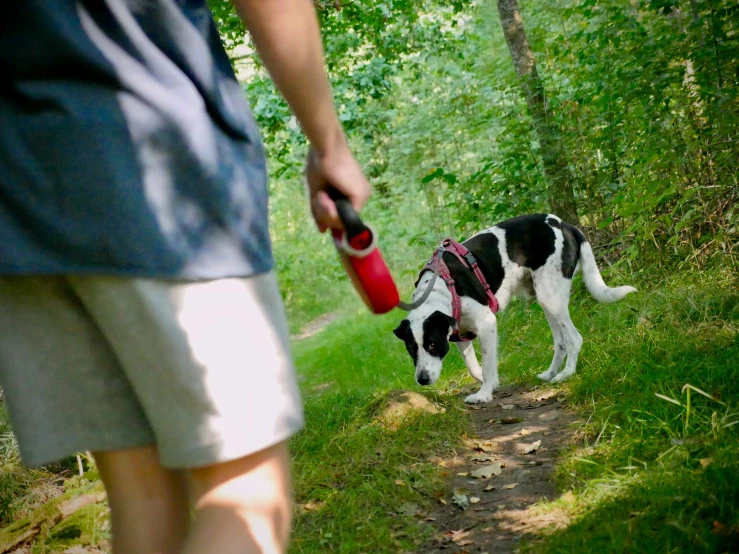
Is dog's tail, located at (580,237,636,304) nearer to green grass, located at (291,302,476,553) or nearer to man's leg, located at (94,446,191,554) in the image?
green grass, located at (291,302,476,553)

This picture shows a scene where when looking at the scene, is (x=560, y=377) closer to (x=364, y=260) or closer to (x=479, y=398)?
(x=479, y=398)

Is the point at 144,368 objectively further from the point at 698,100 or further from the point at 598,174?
the point at 598,174

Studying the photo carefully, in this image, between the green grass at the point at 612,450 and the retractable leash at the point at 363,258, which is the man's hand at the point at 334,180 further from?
the green grass at the point at 612,450

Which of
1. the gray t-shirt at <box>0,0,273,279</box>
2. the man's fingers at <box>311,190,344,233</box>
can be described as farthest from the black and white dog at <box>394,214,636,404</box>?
the gray t-shirt at <box>0,0,273,279</box>

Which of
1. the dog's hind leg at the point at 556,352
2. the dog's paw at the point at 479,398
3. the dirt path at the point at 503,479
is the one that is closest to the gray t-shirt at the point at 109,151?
the dirt path at the point at 503,479

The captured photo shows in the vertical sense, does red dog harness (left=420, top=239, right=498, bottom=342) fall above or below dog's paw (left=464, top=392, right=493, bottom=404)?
above

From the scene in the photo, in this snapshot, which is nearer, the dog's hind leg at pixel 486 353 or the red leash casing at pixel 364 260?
the red leash casing at pixel 364 260

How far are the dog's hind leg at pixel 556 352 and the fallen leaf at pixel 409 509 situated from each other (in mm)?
2145

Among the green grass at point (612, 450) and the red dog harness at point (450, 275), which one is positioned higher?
the red dog harness at point (450, 275)

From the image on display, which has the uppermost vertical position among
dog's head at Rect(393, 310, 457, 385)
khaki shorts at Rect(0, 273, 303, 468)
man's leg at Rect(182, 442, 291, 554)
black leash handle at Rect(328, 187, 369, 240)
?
black leash handle at Rect(328, 187, 369, 240)

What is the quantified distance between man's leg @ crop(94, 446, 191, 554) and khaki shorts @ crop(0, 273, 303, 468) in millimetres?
33

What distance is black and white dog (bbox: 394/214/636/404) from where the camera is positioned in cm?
475

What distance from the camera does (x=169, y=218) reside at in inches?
39.0

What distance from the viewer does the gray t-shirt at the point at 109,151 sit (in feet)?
3.19
